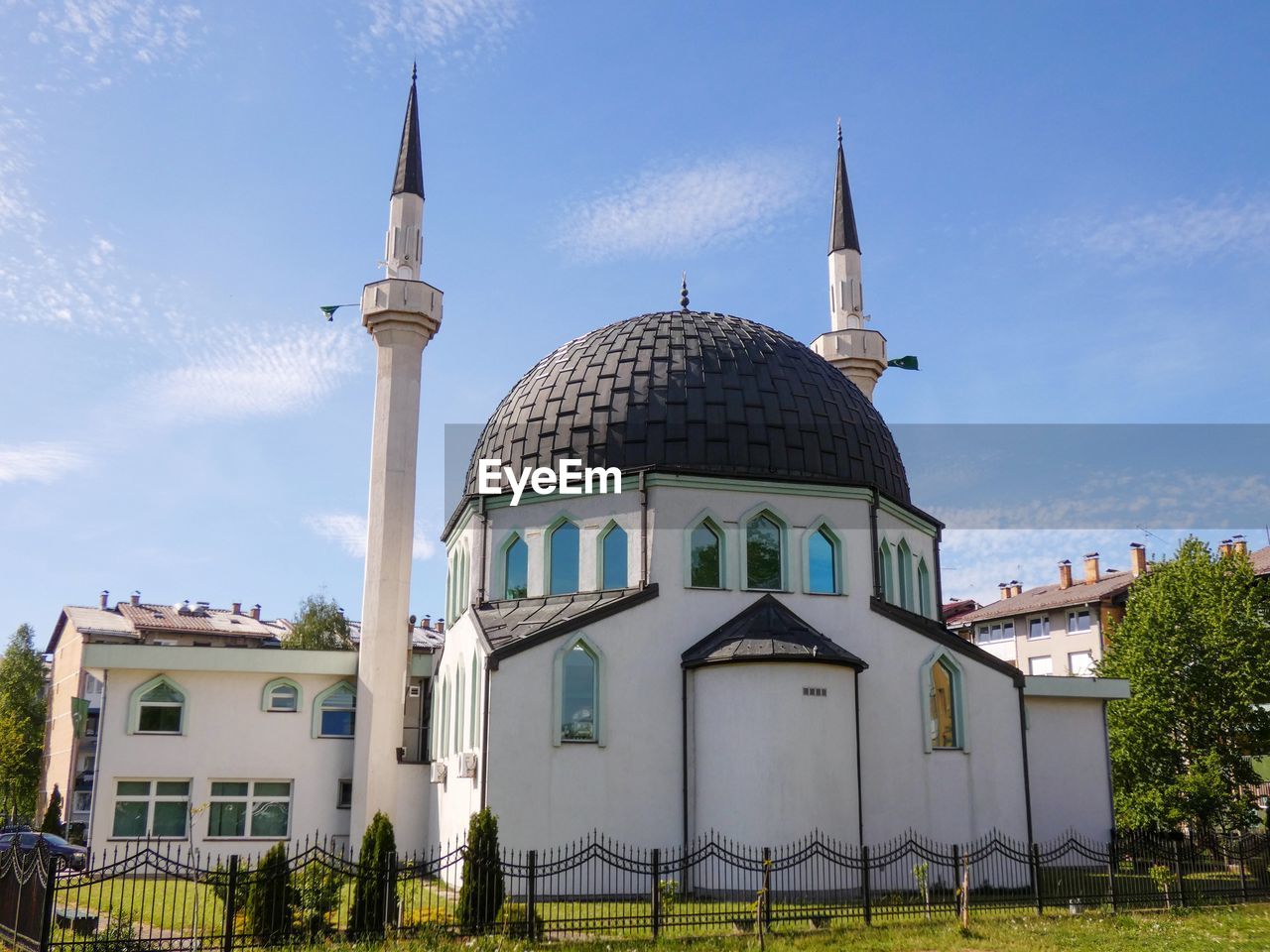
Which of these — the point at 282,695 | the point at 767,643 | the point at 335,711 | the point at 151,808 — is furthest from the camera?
the point at 335,711

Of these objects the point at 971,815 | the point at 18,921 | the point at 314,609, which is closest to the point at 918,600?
the point at 971,815

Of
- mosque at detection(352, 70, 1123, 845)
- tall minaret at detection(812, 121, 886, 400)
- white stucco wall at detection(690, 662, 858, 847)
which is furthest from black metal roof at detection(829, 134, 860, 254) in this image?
white stucco wall at detection(690, 662, 858, 847)

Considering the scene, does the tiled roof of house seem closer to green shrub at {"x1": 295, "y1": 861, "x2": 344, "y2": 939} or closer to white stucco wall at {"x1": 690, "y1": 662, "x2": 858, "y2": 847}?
white stucco wall at {"x1": 690, "y1": 662, "x2": 858, "y2": 847}

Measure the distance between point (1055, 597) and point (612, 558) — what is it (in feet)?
105

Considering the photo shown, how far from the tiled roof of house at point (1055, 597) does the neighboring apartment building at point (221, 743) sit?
30240 millimetres

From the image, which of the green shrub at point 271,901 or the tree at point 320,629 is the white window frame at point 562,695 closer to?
the green shrub at point 271,901

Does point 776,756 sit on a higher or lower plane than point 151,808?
higher

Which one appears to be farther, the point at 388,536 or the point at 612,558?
the point at 388,536

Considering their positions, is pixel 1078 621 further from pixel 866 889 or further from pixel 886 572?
pixel 866 889

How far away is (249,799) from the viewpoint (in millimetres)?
24734

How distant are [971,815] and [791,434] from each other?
820cm

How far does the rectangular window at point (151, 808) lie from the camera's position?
2388 cm

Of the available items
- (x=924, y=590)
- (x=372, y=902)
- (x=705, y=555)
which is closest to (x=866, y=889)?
(x=372, y=902)

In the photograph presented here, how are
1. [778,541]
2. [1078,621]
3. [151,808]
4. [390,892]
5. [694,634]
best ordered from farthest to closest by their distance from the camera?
[1078,621] → [151,808] → [778,541] → [694,634] → [390,892]
